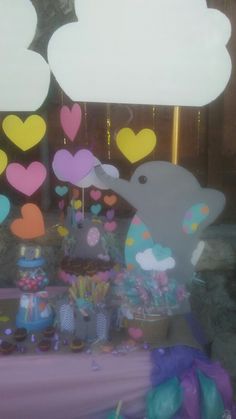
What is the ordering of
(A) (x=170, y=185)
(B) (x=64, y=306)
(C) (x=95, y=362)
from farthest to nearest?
(A) (x=170, y=185), (B) (x=64, y=306), (C) (x=95, y=362)

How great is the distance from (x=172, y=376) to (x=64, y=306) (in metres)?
0.41

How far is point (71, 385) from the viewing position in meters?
1.41

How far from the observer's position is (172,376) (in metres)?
1.42

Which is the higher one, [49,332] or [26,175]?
[26,175]

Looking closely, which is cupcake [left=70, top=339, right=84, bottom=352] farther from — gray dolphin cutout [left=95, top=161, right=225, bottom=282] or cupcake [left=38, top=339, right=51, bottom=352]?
gray dolphin cutout [left=95, top=161, right=225, bottom=282]

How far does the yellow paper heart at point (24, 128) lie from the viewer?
4.83 ft

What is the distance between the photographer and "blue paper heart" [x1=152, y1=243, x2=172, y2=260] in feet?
5.05

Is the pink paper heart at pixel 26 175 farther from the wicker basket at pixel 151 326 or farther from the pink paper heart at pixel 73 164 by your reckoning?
the wicker basket at pixel 151 326

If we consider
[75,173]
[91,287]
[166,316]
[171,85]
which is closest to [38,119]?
[75,173]

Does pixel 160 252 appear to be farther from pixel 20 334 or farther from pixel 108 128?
pixel 108 128

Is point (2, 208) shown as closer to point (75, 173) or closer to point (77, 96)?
point (75, 173)

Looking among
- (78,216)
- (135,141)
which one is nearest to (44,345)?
(78,216)

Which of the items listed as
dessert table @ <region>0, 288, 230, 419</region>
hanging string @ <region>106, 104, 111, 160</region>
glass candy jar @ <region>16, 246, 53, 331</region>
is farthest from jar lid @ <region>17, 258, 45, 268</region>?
hanging string @ <region>106, 104, 111, 160</region>

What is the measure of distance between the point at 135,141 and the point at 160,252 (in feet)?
1.29
